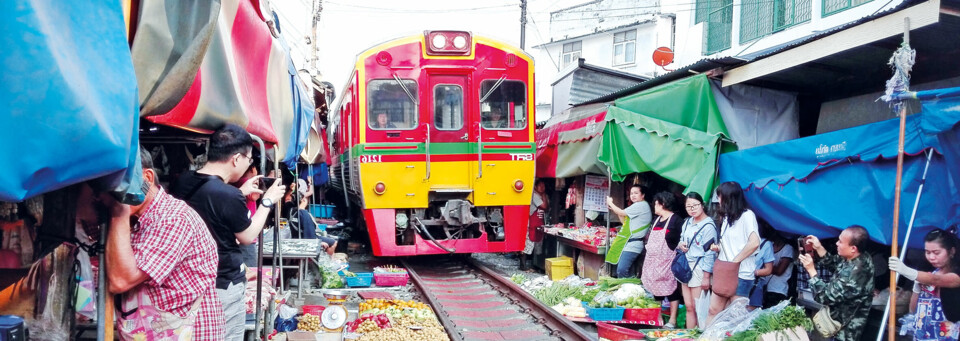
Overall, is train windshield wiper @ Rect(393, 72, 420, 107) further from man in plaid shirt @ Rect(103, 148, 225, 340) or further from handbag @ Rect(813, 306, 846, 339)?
man in plaid shirt @ Rect(103, 148, 225, 340)

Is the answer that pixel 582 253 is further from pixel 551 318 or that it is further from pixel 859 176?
pixel 859 176

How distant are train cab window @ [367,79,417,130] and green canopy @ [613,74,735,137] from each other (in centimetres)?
305

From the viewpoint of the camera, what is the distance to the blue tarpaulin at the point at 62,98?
5.43 feet


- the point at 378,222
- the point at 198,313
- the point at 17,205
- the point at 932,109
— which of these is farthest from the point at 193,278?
the point at 378,222

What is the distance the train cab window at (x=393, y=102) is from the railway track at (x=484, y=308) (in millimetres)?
2179

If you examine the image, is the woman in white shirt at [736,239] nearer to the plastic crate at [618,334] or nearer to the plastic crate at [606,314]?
the plastic crate at [618,334]

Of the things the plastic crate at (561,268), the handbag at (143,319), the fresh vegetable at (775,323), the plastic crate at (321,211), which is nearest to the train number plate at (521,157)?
the plastic crate at (561,268)

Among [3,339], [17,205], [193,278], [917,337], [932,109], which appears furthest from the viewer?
[917,337]

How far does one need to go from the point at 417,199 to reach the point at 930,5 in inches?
250

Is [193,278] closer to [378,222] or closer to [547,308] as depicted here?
[547,308]

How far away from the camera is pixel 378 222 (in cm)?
908

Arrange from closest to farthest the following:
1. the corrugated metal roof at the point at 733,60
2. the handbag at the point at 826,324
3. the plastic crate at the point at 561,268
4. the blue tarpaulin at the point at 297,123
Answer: the corrugated metal roof at the point at 733,60, the handbag at the point at 826,324, the blue tarpaulin at the point at 297,123, the plastic crate at the point at 561,268

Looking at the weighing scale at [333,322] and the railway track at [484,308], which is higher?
the weighing scale at [333,322]

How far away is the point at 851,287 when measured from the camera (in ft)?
15.7
